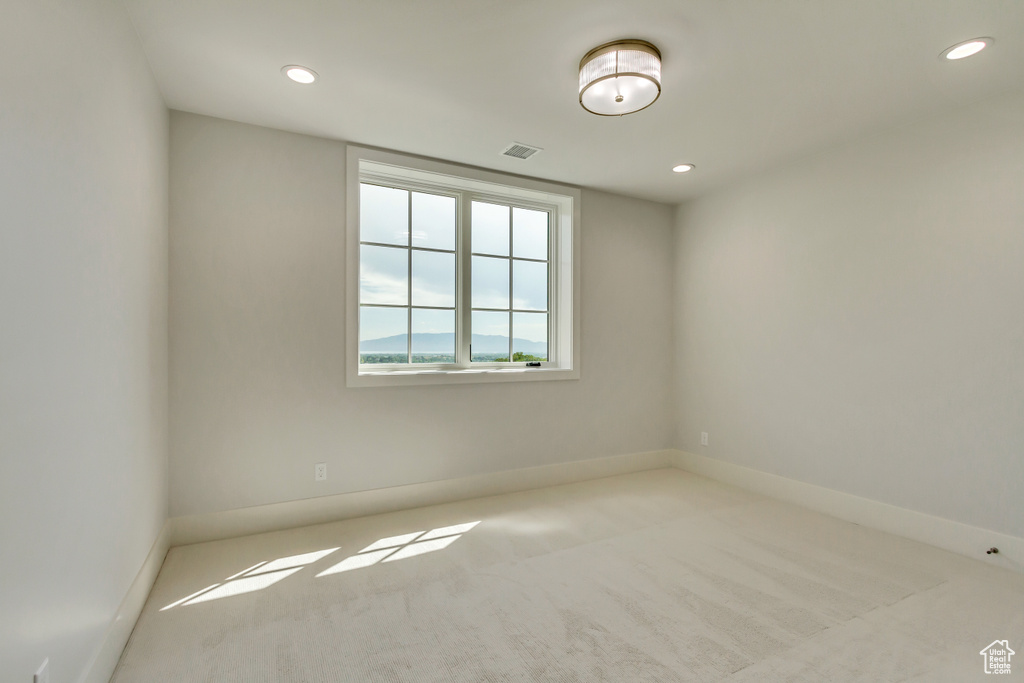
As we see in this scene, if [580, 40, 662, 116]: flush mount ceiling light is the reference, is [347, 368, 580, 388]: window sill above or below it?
below

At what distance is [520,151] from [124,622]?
3.32 m

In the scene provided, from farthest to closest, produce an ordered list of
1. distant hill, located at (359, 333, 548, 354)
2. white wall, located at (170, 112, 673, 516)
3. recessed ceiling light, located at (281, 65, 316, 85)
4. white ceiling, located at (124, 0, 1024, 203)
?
1. distant hill, located at (359, 333, 548, 354)
2. white wall, located at (170, 112, 673, 516)
3. recessed ceiling light, located at (281, 65, 316, 85)
4. white ceiling, located at (124, 0, 1024, 203)

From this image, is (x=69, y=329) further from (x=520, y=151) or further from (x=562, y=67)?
(x=520, y=151)

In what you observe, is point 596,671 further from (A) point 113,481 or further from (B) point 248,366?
(B) point 248,366

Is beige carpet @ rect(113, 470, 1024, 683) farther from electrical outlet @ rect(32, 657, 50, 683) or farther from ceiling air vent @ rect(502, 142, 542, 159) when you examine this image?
ceiling air vent @ rect(502, 142, 542, 159)

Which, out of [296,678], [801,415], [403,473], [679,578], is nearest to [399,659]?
[296,678]

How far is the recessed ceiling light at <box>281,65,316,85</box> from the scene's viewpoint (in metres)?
2.38

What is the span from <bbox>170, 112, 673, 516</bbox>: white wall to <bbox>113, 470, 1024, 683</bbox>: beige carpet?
17.3 inches

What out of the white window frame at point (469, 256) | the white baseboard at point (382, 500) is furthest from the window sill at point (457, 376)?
the white baseboard at point (382, 500)

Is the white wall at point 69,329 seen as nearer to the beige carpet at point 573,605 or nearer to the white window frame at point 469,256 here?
the beige carpet at point 573,605

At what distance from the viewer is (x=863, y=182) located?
3.18 m

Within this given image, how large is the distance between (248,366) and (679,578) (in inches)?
109

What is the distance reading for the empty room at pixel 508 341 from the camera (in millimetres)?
1669

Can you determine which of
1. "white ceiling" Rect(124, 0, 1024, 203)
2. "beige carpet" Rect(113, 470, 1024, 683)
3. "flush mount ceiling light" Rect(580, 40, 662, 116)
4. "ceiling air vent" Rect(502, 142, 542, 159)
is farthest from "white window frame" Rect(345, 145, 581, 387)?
"flush mount ceiling light" Rect(580, 40, 662, 116)
